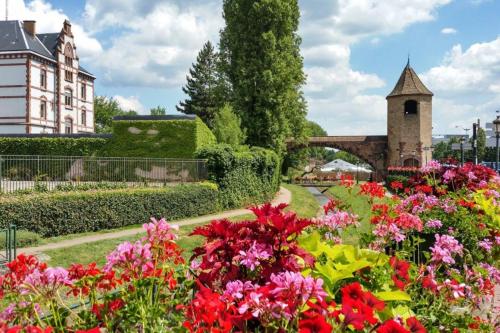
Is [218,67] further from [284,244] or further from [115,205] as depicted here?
→ [284,244]

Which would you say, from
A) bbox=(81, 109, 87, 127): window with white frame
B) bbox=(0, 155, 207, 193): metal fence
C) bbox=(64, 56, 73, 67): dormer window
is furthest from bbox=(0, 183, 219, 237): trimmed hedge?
bbox=(81, 109, 87, 127): window with white frame

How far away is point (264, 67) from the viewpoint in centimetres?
3497

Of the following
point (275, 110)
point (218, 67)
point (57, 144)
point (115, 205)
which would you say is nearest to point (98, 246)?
point (115, 205)

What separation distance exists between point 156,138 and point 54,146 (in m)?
6.73

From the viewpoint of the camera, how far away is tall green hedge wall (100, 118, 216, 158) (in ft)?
88.3

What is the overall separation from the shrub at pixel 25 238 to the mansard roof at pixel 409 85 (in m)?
46.0

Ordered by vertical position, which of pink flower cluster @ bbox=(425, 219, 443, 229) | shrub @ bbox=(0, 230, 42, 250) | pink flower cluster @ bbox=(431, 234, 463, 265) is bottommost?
shrub @ bbox=(0, 230, 42, 250)

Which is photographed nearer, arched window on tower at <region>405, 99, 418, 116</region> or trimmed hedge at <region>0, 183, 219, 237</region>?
trimmed hedge at <region>0, 183, 219, 237</region>

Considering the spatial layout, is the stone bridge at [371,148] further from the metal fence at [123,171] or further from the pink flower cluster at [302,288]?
the pink flower cluster at [302,288]

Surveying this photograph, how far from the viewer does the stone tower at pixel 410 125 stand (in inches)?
2026

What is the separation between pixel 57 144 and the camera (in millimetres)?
28844

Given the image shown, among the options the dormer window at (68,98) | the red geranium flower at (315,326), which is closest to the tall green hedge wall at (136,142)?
the dormer window at (68,98)

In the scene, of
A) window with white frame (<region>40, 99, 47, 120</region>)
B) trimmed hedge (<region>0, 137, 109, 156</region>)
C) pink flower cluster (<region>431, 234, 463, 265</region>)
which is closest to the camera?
pink flower cluster (<region>431, 234, 463, 265</region>)

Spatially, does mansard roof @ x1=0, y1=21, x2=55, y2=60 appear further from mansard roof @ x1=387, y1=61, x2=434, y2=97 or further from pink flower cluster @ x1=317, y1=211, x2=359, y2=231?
pink flower cluster @ x1=317, y1=211, x2=359, y2=231
